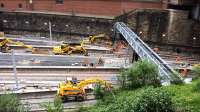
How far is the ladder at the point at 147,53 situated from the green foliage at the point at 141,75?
800mm

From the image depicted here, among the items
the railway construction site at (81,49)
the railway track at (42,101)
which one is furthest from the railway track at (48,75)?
the railway track at (42,101)

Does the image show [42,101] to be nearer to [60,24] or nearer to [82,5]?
[60,24]

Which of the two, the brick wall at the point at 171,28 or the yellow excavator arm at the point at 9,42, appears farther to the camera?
the brick wall at the point at 171,28

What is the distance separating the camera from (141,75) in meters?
28.5

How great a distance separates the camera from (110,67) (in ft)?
127

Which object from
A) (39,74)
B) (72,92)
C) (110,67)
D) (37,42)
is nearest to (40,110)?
(72,92)

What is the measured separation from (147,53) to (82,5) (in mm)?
16622

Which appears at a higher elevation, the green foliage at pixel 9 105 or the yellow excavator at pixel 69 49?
the yellow excavator at pixel 69 49

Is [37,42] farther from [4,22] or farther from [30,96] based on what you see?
[30,96]

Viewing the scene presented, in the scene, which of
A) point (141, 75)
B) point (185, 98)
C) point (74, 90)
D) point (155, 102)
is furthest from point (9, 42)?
point (155, 102)

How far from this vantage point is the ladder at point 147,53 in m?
29.1

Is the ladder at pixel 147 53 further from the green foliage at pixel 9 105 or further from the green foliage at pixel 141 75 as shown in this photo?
the green foliage at pixel 9 105

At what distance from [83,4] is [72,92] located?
23295 millimetres

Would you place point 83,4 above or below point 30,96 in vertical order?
above
